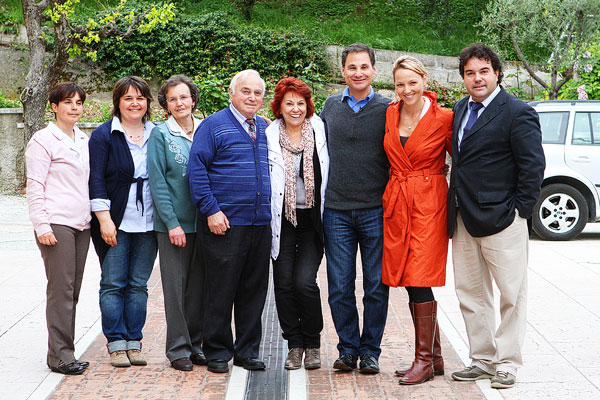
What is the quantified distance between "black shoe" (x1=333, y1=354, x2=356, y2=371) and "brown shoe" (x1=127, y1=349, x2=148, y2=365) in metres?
1.36

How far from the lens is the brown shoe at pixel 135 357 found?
16.8 feet

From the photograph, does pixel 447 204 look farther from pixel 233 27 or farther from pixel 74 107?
pixel 233 27

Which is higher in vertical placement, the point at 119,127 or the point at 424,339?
the point at 119,127

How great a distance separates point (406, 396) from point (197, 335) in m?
1.63

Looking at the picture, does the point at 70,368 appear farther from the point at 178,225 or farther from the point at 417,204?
the point at 417,204

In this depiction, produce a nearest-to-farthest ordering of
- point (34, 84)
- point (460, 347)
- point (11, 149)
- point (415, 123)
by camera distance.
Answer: point (415, 123)
point (460, 347)
point (34, 84)
point (11, 149)

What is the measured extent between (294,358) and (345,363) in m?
0.38

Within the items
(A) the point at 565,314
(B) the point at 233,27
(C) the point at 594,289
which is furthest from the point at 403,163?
(B) the point at 233,27

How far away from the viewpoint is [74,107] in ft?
16.6

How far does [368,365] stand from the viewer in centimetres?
493

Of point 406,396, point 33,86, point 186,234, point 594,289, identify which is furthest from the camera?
point 33,86

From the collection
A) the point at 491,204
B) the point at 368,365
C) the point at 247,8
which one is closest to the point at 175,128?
the point at 368,365

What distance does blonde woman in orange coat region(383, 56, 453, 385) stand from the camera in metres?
4.74

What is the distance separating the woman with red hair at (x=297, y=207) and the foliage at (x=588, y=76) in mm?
12802
